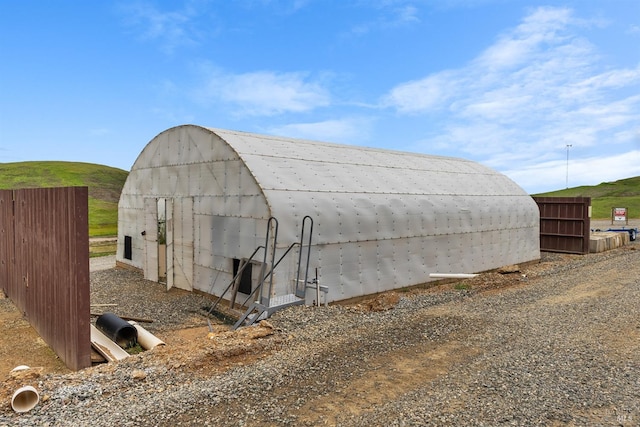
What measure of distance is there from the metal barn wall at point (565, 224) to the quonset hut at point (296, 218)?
791cm

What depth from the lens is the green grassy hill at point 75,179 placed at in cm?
7256

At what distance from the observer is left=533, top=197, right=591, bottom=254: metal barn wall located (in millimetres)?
26266

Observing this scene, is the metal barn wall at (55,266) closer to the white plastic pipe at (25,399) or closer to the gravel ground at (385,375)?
the gravel ground at (385,375)

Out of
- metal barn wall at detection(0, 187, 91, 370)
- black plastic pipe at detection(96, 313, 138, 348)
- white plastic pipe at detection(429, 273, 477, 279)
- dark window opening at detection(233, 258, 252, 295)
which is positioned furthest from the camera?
white plastic pipe at detection(429, 273, 477, 279)

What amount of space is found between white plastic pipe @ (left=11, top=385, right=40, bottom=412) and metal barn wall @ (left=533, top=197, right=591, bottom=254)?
2848 cm

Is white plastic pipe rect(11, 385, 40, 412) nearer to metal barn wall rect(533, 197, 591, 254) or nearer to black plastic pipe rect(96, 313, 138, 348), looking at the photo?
black plastic pipe rect(96, 313, 138, 348)

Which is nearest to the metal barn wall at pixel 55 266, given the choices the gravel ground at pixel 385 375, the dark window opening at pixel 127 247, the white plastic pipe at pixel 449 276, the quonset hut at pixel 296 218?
the gravel ground at pixel 385 375

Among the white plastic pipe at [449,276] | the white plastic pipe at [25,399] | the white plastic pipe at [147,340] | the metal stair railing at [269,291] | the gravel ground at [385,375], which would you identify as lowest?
the white plastic pipe at [147,340]

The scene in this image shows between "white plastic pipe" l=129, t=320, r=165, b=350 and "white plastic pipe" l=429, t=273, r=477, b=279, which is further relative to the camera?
Result: "white plastic pipe" l=429, t=273, r=477, b=279

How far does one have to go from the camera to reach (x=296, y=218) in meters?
12.9

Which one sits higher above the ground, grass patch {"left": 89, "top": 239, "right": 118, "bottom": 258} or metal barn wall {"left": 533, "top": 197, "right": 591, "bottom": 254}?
metal barn wall {"left": 533, "top": 197, "right": 591, "bottom": 254}

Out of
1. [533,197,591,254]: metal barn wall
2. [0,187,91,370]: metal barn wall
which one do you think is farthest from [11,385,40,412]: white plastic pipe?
[533,197,591,254]: metal barn wall

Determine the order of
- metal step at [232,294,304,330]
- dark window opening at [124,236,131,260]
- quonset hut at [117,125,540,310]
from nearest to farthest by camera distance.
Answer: metal step at [232,294,304,330] < quonset hut at [117,125,540,310] < dark window opening at [124,236,131,260]

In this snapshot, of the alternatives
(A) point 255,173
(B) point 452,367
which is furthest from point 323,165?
(B) point 452,367
